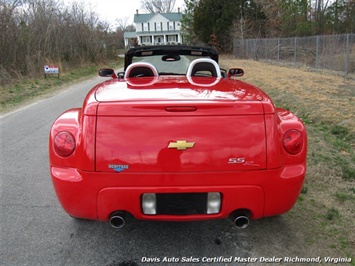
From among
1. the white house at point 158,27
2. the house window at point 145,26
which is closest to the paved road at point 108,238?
the white house at point 158,27

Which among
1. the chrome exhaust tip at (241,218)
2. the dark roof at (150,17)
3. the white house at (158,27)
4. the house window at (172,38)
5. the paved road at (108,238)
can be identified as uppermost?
the dark roof at (150,17)

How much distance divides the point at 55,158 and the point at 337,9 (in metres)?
30.7

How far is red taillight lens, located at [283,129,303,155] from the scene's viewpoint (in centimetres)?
248

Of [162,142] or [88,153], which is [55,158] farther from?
[162,142]

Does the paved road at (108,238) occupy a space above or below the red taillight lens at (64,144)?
below

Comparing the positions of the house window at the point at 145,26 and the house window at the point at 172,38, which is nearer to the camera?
the house window at the point at 145,26

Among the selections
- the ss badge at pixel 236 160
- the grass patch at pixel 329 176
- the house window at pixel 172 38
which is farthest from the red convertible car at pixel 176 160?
the house window at pixel 172 38

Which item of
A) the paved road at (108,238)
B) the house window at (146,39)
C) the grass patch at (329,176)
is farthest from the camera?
the house window at (146,39)

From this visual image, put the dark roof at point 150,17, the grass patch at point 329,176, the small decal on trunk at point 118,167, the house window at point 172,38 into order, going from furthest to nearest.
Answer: the house window at point 172,38, the dark roof at point 150,17, the grass patch at point 329,176, the small decal on trunk at point 118,167

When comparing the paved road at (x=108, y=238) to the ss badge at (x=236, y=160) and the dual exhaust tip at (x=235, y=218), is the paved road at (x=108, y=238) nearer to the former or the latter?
the dual exhaust tip at (x=235, y=218)

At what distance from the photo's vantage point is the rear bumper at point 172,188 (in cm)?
230

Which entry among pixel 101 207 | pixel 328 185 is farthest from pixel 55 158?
pixel 328 185

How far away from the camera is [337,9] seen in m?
27.7

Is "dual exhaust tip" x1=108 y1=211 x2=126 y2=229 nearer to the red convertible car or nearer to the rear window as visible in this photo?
the red convertible car
